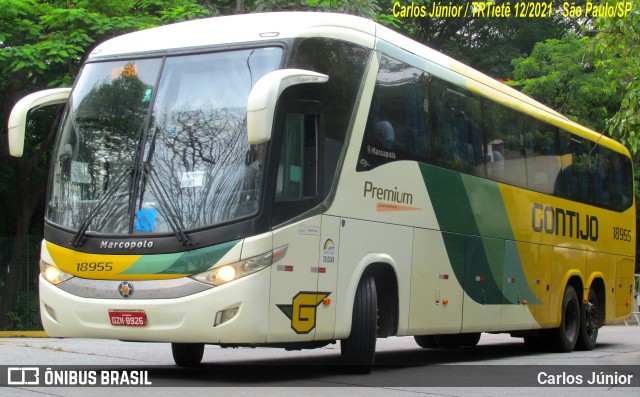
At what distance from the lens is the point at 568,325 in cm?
1706

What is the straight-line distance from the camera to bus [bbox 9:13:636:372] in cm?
930

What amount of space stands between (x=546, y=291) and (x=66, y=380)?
8.60 metres

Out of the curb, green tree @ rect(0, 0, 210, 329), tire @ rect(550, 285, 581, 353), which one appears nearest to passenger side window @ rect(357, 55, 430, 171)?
tire @ rect(550, 285, 581, 353)

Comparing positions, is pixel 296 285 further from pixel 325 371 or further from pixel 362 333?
pixel 325 371

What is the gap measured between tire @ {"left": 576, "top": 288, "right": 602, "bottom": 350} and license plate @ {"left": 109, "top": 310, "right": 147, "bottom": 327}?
33.4 ft

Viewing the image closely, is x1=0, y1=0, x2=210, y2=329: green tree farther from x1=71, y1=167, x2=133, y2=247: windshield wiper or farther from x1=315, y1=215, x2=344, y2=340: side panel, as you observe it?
x1=315, y1=215, x2=344, y2=340: side panel

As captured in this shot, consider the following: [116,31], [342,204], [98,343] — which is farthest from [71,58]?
[342,204]

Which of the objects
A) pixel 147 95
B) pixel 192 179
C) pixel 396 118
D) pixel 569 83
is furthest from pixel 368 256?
pixel 569 83

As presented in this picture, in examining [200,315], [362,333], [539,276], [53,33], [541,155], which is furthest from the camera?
[53,33]

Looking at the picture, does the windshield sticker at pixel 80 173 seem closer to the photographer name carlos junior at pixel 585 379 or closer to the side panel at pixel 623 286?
the photographer name carlos junior at pixel 585 379

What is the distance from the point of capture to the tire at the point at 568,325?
16688 millimetres

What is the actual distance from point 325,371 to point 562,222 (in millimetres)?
6738

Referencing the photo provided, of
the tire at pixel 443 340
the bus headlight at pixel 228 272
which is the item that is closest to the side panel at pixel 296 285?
the bus headlight at pixel 228 272
